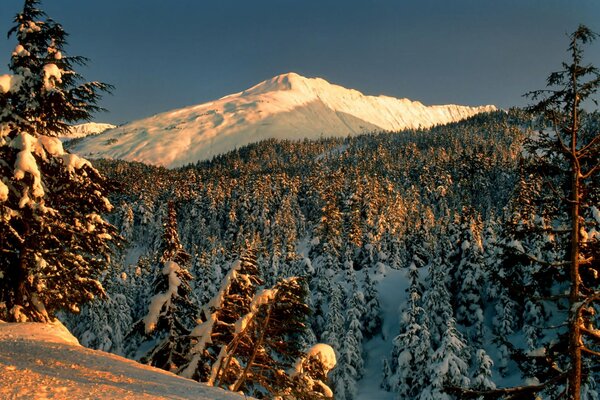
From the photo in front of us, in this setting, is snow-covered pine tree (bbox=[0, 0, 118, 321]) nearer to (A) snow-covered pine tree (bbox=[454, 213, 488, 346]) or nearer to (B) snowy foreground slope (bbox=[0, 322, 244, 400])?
(B) snowy foreground slope (bbox=[0, 322, 244, 400])

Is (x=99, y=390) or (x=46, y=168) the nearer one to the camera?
(x=99, y=390)

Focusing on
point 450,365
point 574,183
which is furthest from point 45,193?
point 450,365

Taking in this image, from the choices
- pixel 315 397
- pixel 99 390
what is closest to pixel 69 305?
Answer: pixel 99 390

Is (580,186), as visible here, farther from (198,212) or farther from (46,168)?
(198,212)

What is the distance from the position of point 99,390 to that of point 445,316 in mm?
39510

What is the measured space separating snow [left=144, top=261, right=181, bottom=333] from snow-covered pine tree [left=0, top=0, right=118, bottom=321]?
2039 mm

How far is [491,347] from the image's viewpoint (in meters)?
45.8

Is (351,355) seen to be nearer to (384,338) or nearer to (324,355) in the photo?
(384,338)

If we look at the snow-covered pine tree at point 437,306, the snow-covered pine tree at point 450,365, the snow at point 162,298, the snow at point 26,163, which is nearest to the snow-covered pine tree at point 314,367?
the snow at point 162,298

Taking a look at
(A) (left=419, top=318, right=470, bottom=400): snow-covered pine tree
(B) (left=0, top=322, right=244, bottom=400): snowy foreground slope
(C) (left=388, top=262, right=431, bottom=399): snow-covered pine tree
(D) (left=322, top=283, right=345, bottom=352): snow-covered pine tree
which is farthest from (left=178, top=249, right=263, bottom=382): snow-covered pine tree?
(D) (left=322, top=283, right=345, bottom=352): snow-covered pine tree

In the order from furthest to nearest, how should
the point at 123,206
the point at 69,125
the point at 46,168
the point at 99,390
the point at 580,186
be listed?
the point at 123,206 < the point at 69,125 < the point at 46,168 < the point at 580,186 < the point at 99,390

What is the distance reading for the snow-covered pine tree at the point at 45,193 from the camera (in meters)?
12.4

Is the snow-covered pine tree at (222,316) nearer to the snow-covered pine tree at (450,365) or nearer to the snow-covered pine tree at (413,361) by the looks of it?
the snow-covered pine tree at (450,365)

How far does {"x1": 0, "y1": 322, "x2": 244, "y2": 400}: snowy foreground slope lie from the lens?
7.60 metres
